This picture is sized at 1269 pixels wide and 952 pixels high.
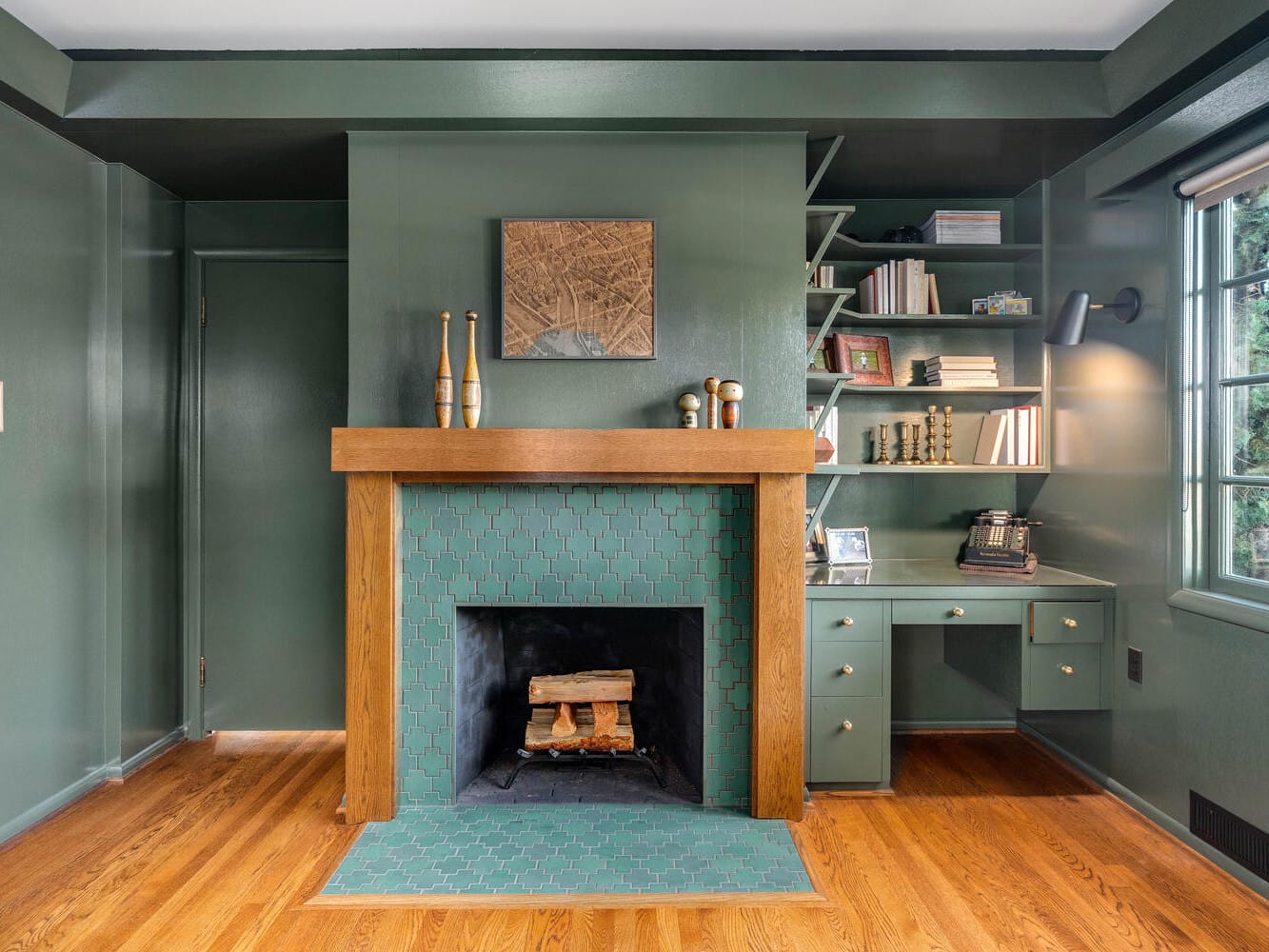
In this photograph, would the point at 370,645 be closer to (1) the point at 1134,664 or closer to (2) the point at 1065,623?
(2) the point at 1065,623

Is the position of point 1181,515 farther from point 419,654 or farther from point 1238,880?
point 419,654

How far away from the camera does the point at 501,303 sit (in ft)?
8.45

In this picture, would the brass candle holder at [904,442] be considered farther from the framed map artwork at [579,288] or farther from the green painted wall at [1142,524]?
the framed map artwork at [579,288]

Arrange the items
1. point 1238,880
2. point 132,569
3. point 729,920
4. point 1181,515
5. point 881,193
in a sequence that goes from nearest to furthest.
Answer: point 729,920
point 1238,880
point 1181,515
point 132,569
point 881,193

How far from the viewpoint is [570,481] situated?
98.8 inches

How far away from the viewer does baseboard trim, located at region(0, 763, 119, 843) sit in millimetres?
2404

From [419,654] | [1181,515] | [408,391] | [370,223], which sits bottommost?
[419,654]

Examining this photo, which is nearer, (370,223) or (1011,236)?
(370,223)

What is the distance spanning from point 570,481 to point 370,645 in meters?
0.84

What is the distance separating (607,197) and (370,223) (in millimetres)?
795

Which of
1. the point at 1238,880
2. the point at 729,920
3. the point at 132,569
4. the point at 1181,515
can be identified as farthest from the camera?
the point at 132,569

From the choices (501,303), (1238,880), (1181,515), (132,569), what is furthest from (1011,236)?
(132,569)

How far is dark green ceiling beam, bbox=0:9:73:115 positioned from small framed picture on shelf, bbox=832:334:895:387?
2.80 metres

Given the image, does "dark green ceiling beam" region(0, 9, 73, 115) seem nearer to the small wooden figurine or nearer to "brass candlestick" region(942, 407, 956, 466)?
the small wooden figurine
